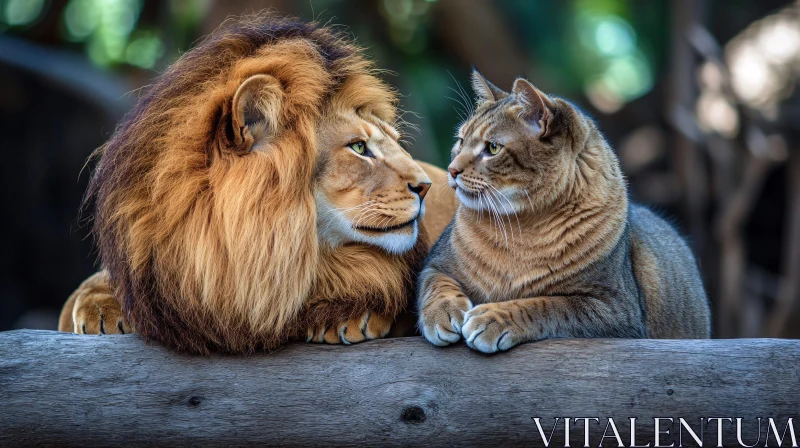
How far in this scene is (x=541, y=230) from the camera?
10.0ft

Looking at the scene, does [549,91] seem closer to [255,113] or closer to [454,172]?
[454,172]

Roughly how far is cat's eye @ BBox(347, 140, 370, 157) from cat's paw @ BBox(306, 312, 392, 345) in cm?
56

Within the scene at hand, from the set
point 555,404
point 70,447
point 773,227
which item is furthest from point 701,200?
point 70,447

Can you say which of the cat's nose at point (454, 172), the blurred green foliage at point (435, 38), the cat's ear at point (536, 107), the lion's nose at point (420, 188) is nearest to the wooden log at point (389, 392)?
the lion's nose at point (420, 188)

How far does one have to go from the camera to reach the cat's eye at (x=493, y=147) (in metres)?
3.10

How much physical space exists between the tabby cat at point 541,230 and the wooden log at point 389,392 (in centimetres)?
21

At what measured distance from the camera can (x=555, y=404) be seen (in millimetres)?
2596

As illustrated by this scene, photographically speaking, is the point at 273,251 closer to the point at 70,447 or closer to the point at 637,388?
the point at 70,447

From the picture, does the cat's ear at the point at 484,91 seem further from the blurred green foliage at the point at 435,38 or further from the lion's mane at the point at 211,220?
the blurred green foliage at the point at 435,38

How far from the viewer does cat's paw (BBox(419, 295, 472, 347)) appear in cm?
276

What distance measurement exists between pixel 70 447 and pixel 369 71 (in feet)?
5.56

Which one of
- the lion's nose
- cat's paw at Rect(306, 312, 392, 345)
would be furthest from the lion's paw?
the lion's nose

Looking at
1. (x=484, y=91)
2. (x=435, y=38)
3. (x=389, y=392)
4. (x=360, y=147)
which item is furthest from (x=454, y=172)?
(x=435, y=38)

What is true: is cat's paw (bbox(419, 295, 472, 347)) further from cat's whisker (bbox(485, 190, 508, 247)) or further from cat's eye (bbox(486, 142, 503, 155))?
cat's eye (bbox(486, 142, 503, 155))
